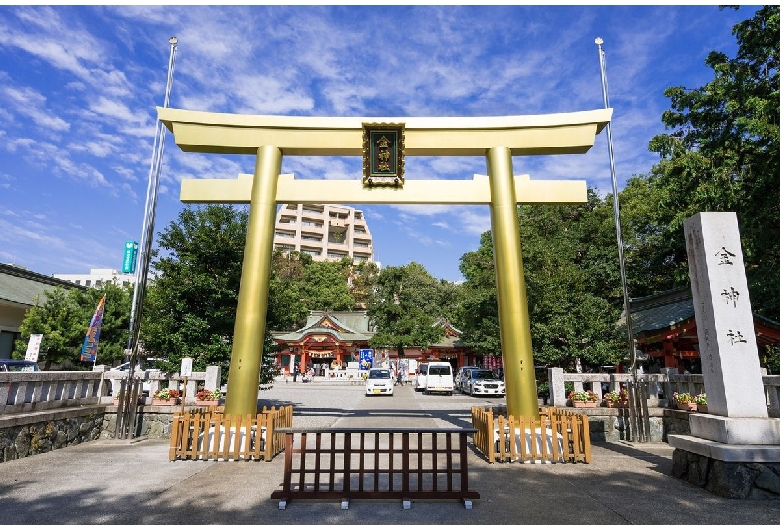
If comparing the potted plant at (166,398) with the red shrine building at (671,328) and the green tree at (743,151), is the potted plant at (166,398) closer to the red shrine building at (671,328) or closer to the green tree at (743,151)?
the red shrine building at (671,328)

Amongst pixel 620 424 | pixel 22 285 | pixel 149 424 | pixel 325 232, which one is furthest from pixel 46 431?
pixel 325 232

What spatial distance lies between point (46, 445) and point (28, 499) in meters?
3.74

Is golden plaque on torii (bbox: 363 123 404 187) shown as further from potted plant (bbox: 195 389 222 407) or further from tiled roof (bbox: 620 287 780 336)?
tiled roof (bbox: 620 287 780 336)

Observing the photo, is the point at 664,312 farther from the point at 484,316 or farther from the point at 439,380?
the point at 439,380

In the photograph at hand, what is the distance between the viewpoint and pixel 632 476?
22.6 ft

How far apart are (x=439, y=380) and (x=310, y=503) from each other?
21.6 meters

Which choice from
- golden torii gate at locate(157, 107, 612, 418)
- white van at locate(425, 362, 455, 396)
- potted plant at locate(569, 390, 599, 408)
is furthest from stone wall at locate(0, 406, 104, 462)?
white van at locate(425, 362, 455, 396)

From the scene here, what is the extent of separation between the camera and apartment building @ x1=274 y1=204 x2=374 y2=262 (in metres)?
73.4

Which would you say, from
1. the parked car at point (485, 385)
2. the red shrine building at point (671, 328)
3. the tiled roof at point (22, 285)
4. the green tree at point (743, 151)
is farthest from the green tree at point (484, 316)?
the tiled roof at point (22, 285)

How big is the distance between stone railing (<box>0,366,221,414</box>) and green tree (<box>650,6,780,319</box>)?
48.1 ft

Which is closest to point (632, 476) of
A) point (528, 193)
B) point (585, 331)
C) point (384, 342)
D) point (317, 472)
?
point (317, 472)

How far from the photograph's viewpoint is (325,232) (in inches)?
2985

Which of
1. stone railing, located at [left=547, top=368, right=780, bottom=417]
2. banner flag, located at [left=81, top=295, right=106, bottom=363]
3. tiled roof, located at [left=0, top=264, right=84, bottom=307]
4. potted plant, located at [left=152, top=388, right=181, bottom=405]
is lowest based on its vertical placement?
potted plant, located at [left=152, top=388, right=181, bottom=405]

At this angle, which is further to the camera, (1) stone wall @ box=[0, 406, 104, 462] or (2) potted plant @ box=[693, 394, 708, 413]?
(2) potted plant @ box=[693, 394, 708, 413]
